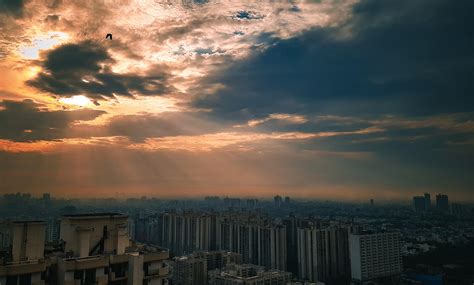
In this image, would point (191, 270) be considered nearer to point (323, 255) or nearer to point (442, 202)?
point (323, 255)

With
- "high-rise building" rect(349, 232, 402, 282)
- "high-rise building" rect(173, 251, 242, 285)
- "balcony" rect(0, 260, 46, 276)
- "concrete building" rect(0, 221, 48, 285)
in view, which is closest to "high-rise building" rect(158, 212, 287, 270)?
"high-rise building" rect(349, 232, 402, 282)

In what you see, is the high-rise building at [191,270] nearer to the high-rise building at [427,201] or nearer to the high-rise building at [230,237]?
the high-rise building at [230,237]

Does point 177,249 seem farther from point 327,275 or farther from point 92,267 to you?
point 92,267

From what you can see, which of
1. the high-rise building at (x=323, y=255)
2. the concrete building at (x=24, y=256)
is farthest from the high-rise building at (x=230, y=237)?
the concrete building at (x=24, y=256)

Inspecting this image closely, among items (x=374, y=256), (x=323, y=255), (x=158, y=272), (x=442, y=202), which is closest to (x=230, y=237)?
(x=323, y=255)

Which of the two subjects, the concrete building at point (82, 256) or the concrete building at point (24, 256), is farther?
the concrete building at point (82, 256)

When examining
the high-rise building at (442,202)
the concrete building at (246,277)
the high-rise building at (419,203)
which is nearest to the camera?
the concrete building at (246,277)

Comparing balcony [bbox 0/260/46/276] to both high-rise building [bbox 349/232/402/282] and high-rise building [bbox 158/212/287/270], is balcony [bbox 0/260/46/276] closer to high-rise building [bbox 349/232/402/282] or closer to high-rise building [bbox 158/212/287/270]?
high-rise building [bbox 349/232/402/282]
